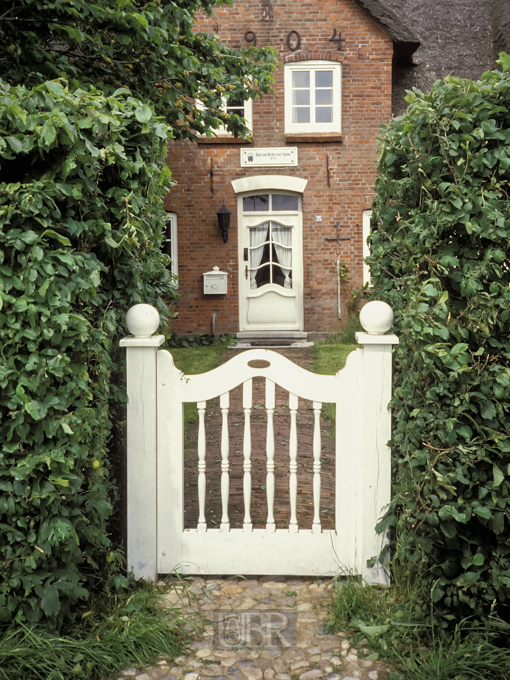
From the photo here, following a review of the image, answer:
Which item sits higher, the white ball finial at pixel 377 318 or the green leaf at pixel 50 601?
the white ball finial at pixel 377 318

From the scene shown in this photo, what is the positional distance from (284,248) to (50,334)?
34.7 ft

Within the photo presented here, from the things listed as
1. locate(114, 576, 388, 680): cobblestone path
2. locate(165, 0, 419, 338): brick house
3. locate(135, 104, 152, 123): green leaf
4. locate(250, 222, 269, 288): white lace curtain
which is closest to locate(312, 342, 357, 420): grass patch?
locate(165, 0, 419, 338): brick house

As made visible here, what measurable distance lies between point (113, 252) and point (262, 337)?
951 centimetres

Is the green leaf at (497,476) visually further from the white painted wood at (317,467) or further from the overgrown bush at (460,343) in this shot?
the white painted wood at (317,467)

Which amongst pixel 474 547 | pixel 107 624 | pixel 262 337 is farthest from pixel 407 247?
pixel 262 337

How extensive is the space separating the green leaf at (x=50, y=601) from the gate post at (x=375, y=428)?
4.62 feet

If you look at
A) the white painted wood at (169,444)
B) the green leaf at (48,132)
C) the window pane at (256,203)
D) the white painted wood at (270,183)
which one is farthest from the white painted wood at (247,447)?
the window pane at (256,203)

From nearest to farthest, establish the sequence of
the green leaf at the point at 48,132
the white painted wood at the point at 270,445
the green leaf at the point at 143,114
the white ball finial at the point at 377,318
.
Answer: the green leaf at the point at 48,132 < the green leaf at the point at 143,114 < the white ball finial at the point at 377,318 < the white painted wood at the point at 270,445

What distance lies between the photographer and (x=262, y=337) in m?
12.5

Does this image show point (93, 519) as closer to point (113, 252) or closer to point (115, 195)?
point (113, 252)

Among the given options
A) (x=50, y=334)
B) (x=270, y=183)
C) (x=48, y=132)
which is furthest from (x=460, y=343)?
(x=270, y=183)

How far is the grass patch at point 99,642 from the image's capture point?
2455 mm

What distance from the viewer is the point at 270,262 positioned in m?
12.9

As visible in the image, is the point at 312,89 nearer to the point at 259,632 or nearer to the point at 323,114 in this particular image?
the point at 323,114
